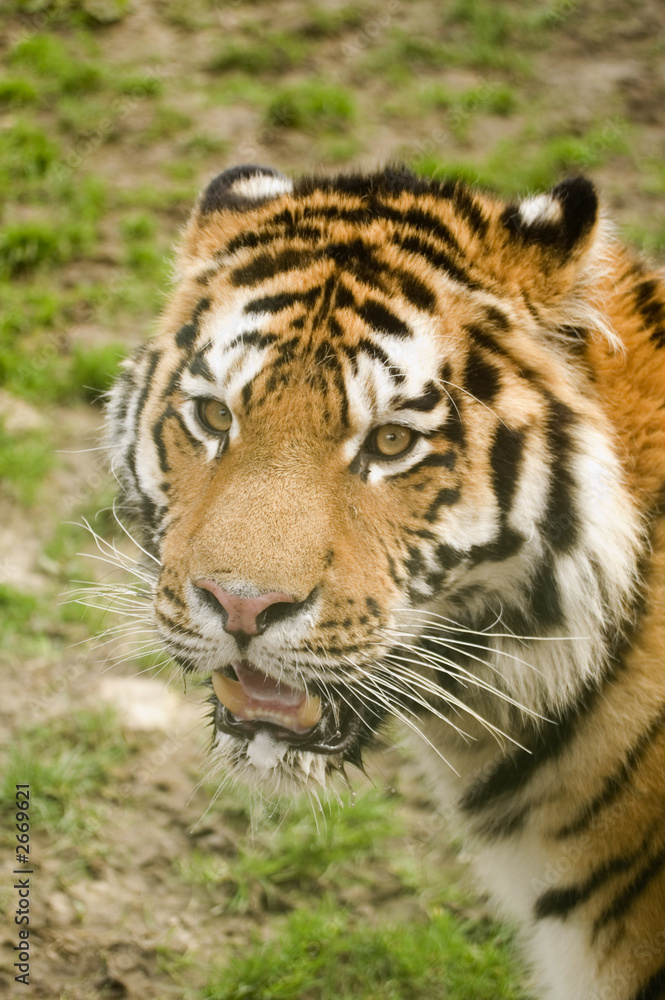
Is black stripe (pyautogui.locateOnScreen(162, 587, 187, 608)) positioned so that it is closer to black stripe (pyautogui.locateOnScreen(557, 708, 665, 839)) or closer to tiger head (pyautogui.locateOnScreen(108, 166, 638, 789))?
tiger head (pyautogui.locateOnScreen(108, 166, 638, 789))

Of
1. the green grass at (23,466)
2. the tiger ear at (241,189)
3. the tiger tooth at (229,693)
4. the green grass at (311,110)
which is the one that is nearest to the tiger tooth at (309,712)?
the tiger tooth at (229,693)

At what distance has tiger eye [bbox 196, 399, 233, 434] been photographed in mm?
1848

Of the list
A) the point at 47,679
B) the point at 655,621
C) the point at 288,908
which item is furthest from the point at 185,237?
the point at 288,908

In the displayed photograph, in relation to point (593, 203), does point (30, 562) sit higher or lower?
lower

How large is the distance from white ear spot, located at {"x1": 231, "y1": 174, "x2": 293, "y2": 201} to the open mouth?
1118 millimetres

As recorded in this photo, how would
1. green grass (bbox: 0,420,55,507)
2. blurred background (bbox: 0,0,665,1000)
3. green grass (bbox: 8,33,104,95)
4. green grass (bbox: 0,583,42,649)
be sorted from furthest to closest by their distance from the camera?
green grass (bbox: 8,33,104,95), green grass (bbox: 0,420,55,507), green grass (bbox: 0,583,42,649), blurred background (bbox: 0,0,665,1000)

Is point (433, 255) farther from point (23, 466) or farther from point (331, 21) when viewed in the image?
point (331, 21)

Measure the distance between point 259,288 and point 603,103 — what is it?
5.01 m

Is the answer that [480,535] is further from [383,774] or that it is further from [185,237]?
[383,774]

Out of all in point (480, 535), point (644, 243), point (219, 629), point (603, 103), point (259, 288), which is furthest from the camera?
point (603, 103)

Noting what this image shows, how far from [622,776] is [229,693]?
80 centimetres

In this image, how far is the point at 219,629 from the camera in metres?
1.63

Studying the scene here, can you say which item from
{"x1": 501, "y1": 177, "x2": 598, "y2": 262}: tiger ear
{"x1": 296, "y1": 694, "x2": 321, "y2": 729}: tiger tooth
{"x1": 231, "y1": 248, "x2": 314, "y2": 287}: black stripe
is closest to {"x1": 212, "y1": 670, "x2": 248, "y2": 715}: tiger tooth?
{"x1": 296, "y1": 694, "x2": 321, "y2": 729}: tiger tooth

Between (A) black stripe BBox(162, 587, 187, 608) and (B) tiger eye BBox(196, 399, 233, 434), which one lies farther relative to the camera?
(B) tiger eye BBox(196, 399, 233, 434)
